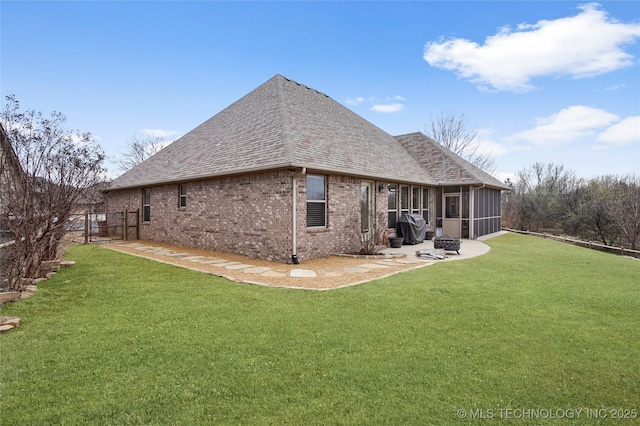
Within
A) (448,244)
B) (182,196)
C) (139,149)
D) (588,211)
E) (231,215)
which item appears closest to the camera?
(231,215)

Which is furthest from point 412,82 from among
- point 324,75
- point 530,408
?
point 530,408

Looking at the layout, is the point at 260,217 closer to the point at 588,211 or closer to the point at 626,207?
the point at 626,207

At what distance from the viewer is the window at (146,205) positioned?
14914 mm

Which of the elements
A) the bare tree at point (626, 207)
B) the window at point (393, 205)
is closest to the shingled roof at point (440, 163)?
the window at point (393, 205)

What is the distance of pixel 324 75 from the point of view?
63.2 ft

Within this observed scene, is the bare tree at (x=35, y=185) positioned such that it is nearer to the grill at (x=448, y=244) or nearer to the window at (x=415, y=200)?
the grill at (x=448, y=244)

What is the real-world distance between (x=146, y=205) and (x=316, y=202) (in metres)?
9.56

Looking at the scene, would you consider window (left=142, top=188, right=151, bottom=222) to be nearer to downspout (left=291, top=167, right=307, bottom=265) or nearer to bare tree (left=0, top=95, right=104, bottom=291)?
bare tree (left=0, top=95, right=104, bottom=291)

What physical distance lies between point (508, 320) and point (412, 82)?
17231 mm

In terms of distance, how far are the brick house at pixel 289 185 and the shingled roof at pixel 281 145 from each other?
61 millimetres

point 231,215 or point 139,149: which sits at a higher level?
point 139,149

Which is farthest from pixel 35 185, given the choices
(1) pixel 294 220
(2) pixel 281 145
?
(2) pixel 281 145

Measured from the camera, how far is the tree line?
17438mm

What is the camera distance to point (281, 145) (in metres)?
9.64
